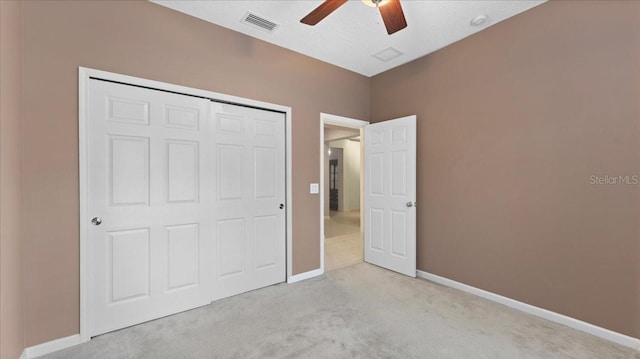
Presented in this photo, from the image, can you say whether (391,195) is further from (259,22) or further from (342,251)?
(259,22)

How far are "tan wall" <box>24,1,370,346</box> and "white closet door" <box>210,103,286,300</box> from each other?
1.38 feet

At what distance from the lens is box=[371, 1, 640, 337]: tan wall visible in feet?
6.51

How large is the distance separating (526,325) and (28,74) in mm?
4363

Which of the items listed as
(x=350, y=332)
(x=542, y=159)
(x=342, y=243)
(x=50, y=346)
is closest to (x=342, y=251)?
(x=342, y=243)

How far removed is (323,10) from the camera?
6.51ft

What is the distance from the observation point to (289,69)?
10.4ft

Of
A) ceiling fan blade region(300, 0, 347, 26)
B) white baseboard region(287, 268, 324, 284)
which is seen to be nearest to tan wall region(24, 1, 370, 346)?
ceiling fan blade region(300, 0, 347, 26)

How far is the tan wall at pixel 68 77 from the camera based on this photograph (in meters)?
1.84

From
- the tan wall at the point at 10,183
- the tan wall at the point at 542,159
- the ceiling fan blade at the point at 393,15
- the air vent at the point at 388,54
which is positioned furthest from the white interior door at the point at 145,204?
the tan wall at the point at 542,159

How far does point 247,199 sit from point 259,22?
185 centimetres

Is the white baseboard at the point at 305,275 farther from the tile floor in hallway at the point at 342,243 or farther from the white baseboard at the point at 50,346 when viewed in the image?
the white baseboard at the point at 50,346

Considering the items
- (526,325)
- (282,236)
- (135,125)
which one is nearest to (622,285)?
(526,325)

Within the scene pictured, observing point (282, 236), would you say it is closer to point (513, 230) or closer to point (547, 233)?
point (513, 230)

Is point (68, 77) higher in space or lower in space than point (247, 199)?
higher
